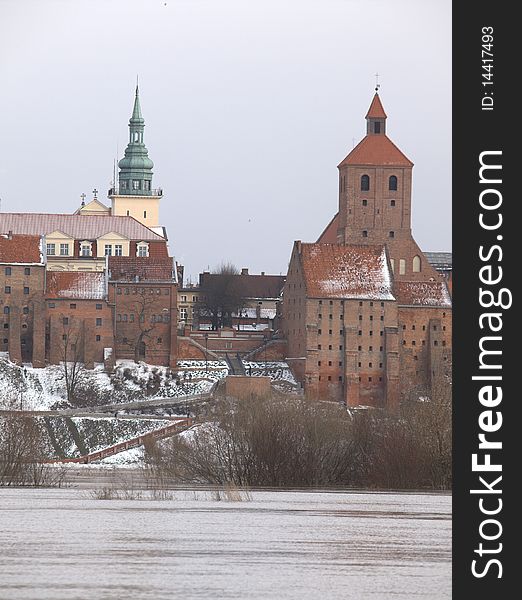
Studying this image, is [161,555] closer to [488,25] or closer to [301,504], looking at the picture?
[488,25]

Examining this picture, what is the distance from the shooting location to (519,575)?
2569cm

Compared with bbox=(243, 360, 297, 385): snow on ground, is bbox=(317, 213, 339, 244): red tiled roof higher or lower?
higher

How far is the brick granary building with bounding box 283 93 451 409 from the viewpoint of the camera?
384 feet

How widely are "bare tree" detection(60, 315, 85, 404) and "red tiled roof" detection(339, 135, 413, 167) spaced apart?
28.1m

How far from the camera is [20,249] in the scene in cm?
11419

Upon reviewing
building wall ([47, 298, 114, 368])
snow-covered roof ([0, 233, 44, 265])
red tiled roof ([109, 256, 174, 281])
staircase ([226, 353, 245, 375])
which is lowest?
staircase ([226, 353, 245, 375])

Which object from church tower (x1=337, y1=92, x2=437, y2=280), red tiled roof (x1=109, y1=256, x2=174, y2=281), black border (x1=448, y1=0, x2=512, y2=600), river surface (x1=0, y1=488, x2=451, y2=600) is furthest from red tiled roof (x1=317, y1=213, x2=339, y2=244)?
black border (x1=448, y1=0, x2=512, y2=600)

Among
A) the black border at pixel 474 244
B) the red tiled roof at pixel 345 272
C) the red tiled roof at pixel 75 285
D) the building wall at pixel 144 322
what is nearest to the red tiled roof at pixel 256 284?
the red tiled roof at pixel 345 272

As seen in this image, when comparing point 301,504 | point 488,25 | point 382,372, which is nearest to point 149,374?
point 382,372

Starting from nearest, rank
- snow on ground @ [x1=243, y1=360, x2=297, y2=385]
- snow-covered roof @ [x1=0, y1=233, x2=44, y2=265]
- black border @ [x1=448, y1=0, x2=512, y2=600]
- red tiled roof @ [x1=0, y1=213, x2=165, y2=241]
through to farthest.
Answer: black border @ [x1=448, y1=0, x2=512, y2=600]
snow-covered roof @ [x1=0, y1=233, x2=44, y2=265]
snow on ground @ [x1=243, y1=360, x2=297, y2=385]
red tiled roof @ [x1=0, y1=213, x2=165, y2=241]

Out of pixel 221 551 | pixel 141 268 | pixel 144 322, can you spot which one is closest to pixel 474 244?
pixel 221 551

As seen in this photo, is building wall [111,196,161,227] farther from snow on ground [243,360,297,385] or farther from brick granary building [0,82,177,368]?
snow on ground [243,360,297,385]

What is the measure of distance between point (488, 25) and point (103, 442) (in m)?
69.4

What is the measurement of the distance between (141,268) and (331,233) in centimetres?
2400
